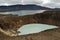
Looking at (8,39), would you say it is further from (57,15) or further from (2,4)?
(2,4)

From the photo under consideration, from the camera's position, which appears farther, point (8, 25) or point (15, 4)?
point (15, 4)

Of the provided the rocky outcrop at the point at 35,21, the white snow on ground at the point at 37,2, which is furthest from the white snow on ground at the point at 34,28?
the white snow on ground at the point at 37,2

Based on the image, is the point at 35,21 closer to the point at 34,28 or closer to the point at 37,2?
the point at 34,28

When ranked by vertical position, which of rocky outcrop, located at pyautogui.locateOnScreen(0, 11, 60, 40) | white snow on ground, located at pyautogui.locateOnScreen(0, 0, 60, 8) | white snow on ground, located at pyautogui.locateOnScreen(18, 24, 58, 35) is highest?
rocky outcrop, located at pyautogui.locateOnScreen(0, 11, 60, 40)

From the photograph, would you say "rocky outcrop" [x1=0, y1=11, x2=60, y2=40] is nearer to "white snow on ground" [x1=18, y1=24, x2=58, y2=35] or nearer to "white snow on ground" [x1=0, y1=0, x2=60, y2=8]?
"white snow on ground" [x1=18, y1=24, x2=58, y2=35]

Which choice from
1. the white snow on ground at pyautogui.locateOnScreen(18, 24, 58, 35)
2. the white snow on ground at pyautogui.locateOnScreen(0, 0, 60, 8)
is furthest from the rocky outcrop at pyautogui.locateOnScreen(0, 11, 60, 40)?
the white snow on ground at pyautogui.locateOnScreen(0, 0, 60, 8)

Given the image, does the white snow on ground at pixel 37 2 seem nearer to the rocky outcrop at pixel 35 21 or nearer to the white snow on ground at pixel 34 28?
the rocky outcrop at pixel 35 21

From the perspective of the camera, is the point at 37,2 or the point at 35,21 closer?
the point at 35,21

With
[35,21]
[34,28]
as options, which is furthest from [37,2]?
[34,28]

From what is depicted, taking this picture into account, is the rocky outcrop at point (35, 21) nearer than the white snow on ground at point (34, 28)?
Yes

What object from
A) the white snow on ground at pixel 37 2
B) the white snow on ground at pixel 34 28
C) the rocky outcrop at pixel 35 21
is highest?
the rocky outcrop at pixel 35 21

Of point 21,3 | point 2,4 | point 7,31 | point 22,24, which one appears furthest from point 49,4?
point 7,31
